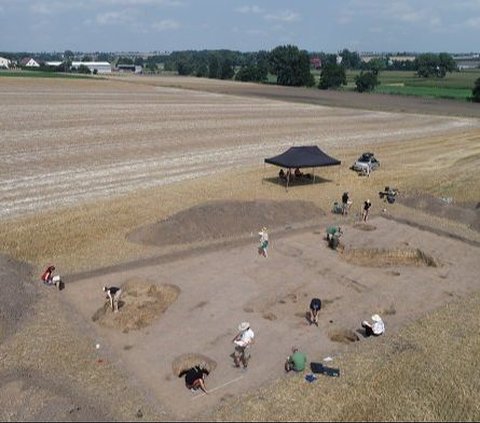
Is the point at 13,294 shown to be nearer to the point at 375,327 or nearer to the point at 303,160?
the point at 375,327

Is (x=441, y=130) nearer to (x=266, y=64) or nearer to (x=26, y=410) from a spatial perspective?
(x=26, y=410)

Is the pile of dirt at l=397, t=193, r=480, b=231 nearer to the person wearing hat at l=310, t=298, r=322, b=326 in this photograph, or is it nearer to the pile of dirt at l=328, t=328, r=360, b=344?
the pile of dirt at l=328, t=328, r=360, b=344

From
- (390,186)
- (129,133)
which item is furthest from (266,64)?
(390,186)

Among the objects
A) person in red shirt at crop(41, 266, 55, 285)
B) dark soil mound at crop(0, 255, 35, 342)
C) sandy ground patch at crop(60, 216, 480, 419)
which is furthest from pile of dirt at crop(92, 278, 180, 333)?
person in red shirt at crop(41, 266, 55, 285)

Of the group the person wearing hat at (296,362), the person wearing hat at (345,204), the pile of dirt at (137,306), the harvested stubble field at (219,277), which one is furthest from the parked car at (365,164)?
the person wearing hat at (296,362)

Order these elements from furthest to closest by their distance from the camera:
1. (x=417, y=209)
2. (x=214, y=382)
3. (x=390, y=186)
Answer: (x=390, y=186), (x=417, y=209), (x=214, y=382)

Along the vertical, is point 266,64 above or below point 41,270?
above

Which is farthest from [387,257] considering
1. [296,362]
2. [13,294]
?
[13,294]

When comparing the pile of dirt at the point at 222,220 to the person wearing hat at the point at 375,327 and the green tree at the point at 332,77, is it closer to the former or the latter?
the person wearing hat at the point at 375,327
